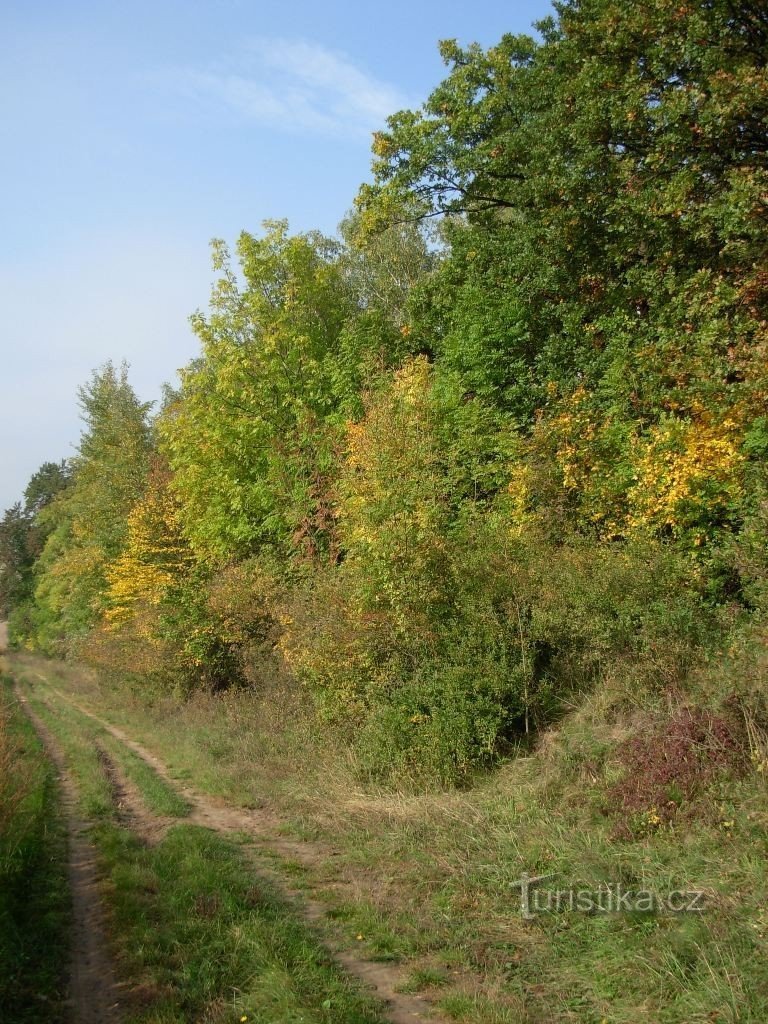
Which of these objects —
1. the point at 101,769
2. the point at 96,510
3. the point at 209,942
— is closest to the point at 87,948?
the point at 209,942

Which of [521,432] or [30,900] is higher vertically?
[521,432]

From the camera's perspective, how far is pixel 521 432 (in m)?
16.0

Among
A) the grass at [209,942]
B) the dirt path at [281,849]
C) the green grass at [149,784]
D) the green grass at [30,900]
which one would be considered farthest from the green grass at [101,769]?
the grass at [209,942]

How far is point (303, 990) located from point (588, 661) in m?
5.81

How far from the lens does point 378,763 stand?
10.8 meters

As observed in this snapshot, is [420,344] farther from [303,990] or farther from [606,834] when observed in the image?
[303,990]

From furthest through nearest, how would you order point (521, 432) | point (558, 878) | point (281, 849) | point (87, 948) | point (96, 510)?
point (96, 510), point (521, 432), point (281, 849), point (558, 878), point (87, 948)

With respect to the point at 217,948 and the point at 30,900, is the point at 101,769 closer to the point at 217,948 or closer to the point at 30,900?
the point at 30,900

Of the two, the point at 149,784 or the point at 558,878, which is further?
the point at 149,784

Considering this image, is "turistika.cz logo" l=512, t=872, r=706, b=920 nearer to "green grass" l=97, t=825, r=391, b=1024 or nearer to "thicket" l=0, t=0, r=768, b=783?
"green grass" l=97, t=825, r=391, b=1024

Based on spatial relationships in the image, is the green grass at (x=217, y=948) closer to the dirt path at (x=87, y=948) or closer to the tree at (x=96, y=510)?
the dirt path at (x=87, y=948)

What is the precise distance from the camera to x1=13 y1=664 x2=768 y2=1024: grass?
5.10 m

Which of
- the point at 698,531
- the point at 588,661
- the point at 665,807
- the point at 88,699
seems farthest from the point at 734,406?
the point at 88,699

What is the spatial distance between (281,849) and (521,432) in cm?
1000
